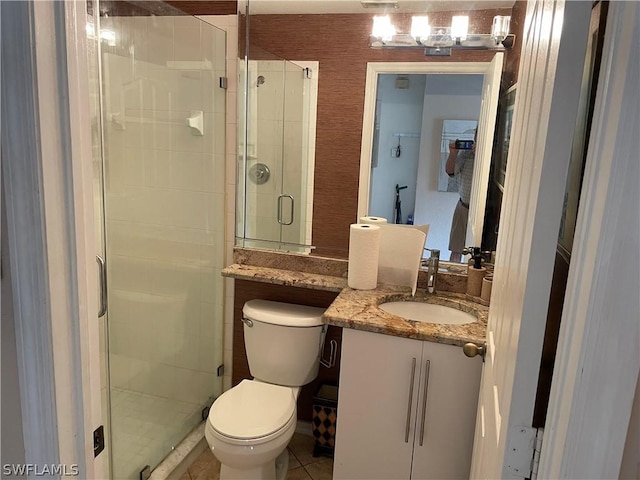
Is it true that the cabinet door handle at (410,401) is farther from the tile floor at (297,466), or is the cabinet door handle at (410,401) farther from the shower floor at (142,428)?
the shower floor at (142,428)

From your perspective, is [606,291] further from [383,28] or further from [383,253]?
[383,28]

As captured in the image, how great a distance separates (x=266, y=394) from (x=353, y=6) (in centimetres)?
173

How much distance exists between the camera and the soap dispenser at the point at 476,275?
1989mm

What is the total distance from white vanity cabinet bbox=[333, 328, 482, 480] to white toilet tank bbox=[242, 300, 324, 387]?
364mm

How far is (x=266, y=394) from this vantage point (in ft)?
6.76

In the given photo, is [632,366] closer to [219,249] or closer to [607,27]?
[607,27]

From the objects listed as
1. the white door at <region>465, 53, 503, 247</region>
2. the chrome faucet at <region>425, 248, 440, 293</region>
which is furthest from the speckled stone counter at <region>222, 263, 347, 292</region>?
the white door at <region>465, 53, 503, 247</region>

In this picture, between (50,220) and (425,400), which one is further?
(425,400)

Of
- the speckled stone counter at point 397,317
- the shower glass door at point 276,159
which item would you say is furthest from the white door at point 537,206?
the shower glass door at point 276,159

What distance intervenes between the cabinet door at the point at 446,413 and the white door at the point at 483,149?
0.65 m

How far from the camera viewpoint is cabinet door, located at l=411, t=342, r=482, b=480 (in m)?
1.67

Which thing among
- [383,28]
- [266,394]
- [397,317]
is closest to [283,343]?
[266,394]

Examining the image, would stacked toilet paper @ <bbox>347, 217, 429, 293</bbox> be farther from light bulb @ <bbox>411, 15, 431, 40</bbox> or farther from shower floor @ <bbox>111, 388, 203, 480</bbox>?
shower floor @ <bbox>111, 388, 203, 480</bbox>

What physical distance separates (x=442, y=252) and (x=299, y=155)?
0.82 meters
